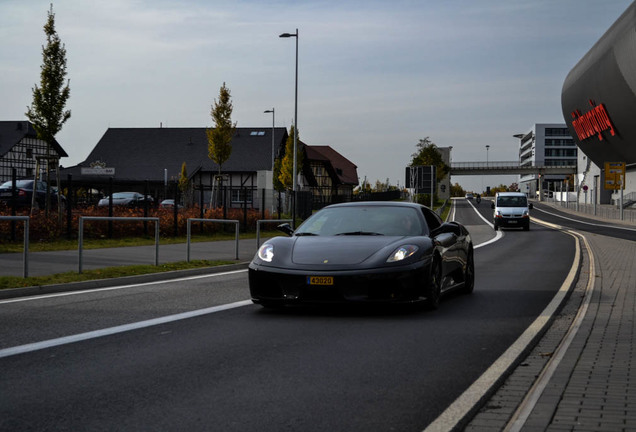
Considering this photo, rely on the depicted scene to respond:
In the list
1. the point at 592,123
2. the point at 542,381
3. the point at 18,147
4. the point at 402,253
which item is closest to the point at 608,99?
the point at 592,123

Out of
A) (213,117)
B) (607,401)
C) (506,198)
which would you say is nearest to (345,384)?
(607,401)

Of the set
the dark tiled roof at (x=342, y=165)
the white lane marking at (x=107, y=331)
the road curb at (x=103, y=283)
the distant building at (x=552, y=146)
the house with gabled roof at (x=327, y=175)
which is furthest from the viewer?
the distant building at (x=552, y=146)

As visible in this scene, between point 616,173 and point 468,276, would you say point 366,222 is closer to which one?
point 468,276

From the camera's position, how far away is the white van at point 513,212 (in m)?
41.6

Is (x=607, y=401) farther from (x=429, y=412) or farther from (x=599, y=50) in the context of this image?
(x=599, y=50)

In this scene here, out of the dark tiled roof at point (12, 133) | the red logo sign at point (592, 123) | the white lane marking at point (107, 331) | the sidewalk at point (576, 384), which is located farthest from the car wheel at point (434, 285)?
the red logo sign at point (592, 123)

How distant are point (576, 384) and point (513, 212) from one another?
124ft

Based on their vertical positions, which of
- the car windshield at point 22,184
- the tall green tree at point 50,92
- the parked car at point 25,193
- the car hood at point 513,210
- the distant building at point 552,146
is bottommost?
the car hood at point 513,210

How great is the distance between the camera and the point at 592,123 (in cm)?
7844

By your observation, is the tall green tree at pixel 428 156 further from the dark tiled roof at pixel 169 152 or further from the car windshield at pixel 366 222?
the car windshield at pixel 366 222

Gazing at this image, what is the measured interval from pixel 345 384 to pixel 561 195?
390ft

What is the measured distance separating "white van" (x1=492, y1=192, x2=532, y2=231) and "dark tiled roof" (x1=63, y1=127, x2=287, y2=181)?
27794 mm

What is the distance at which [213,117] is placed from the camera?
3956 cm

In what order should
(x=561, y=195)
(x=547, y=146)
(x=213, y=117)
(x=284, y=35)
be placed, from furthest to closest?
(x=547, y=146) → (x=561, y=195) → (x=213, y=117) → (x=284, y=35)
